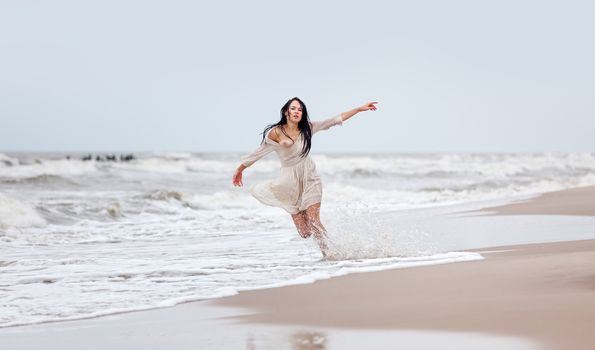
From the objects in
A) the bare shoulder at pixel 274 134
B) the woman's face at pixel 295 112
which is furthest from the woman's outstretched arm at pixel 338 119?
the bare shoulder at pixel 274 134

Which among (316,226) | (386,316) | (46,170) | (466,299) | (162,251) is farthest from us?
(46,170)

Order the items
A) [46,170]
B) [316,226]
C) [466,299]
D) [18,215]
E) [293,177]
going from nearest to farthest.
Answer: [466,299]
[316,226]
[293,177]
[18,215]
[46,170]

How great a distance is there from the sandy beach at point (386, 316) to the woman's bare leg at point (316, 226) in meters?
1.59

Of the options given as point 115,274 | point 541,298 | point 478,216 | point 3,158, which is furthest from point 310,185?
point 3,158

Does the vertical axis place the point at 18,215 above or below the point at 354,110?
below

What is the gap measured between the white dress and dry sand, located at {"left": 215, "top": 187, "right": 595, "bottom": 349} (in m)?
1.93

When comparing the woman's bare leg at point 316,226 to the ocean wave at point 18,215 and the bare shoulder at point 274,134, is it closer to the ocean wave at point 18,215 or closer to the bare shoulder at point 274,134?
the bare shoulder at point 274,134

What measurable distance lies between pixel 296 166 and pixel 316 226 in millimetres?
693

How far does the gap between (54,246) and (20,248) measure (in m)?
0.49

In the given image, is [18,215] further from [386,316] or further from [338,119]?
[386,316]

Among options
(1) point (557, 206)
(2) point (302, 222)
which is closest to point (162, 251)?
(2) point (302, 222)

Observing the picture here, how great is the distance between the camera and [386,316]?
14.9 feet

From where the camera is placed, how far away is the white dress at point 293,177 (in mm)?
8227

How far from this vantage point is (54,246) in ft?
34.9
